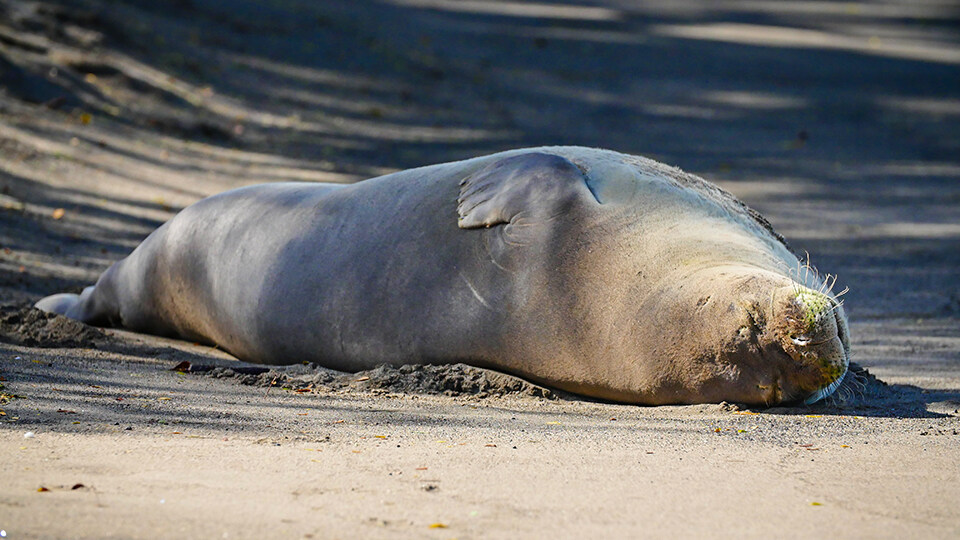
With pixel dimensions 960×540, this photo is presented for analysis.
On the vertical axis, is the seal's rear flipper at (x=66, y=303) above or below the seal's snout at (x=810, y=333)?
below

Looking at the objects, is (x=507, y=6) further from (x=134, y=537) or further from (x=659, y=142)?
(x=134, y=537)

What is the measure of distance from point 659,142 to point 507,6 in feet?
20.9

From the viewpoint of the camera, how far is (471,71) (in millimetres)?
15867

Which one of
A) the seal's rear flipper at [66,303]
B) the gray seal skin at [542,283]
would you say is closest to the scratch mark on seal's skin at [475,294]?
the gray seal skin at [542,283]

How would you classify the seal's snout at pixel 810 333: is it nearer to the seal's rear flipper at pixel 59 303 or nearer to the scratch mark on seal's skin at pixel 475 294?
the scratch mark on seal's skin at pixel 475 294

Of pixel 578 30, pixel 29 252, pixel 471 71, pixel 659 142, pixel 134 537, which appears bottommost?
pixel 134 537

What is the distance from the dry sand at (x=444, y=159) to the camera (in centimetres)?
303

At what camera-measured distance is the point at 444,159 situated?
40.0ft

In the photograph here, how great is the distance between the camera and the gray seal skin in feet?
13.7

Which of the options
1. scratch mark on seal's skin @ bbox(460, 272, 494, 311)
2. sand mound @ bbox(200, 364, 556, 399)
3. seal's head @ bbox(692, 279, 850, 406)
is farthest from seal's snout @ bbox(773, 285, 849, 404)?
scratch mark on seal's skin @ bbox(460, 272, 494, 311)

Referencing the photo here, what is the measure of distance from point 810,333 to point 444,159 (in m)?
8.53

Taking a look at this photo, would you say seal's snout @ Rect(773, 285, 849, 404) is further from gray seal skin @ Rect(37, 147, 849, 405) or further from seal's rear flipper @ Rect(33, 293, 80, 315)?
seal's rear flipper @ Rect(33, 293, 80, 315)

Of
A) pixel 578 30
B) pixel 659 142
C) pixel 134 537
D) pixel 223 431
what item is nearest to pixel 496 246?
pixel 223 431

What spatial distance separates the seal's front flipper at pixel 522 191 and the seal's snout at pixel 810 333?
1073 millimetres
